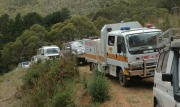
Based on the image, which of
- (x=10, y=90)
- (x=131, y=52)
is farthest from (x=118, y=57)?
(x=10, y=90)

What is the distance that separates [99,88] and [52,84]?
4.49 m

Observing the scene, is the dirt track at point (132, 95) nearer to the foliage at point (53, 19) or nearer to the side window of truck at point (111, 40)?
the side window of truck at point (111, 40)

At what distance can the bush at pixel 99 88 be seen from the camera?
15.3 meters

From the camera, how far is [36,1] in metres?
104

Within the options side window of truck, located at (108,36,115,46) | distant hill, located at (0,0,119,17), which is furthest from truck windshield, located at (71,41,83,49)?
distant hill, located at (0,0,119,17)

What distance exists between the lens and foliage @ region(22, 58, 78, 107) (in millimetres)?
15329

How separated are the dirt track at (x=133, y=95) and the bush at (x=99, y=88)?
0.31 m

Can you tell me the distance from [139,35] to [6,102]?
11189mm

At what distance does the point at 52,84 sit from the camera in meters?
19.3

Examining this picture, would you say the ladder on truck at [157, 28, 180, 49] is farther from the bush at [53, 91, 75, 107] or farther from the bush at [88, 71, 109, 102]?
the bush at [53, 91, 75, 107]

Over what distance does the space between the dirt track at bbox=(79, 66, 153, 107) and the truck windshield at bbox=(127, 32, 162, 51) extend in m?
1.74

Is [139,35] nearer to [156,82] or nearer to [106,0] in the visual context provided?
[156,82]

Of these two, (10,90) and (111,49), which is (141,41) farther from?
(10,90)

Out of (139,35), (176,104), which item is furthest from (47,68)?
(176,104)
